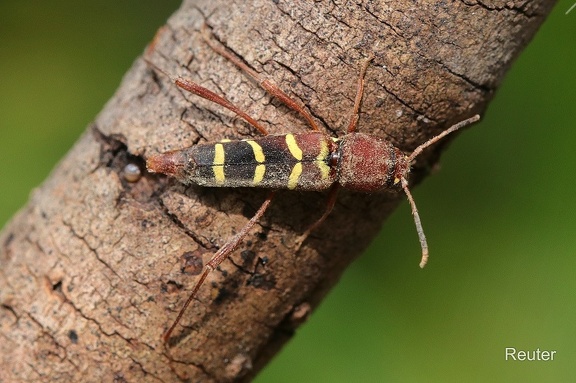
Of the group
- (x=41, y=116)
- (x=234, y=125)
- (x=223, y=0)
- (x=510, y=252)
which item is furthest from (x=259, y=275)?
(x=41, y=116)

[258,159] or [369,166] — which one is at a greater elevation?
[369,166]

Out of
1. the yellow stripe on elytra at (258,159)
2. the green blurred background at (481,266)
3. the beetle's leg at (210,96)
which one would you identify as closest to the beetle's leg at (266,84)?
the beetle's leg at (210,96)

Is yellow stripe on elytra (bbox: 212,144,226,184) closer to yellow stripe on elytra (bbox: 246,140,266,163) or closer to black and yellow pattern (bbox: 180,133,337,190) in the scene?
black and yellow pattern (bbox: 180,133,337,190)

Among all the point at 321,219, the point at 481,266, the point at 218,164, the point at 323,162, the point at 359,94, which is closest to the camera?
the point at 359,94

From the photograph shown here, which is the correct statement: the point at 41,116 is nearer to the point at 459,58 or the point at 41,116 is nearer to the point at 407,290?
the point at 407,290

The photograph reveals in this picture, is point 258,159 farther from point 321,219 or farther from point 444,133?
point 444,133

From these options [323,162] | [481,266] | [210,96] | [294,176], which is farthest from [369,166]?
[481,266]
